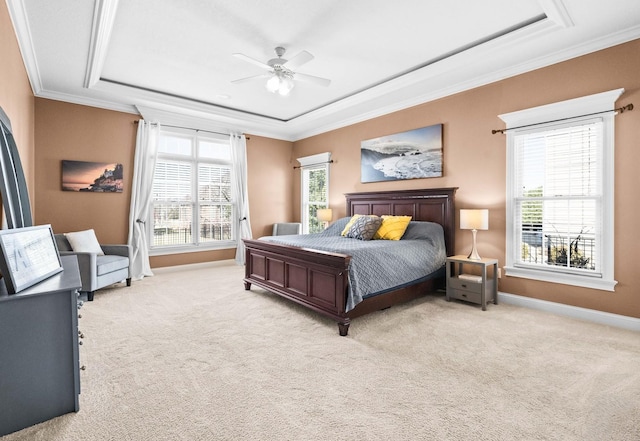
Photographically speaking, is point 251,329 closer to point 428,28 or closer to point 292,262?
point 292,262

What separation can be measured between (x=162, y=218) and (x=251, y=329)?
3672mm

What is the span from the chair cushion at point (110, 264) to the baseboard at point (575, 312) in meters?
5.17

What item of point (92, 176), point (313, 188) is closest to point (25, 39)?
point (92, 176)

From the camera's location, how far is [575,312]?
3447mm

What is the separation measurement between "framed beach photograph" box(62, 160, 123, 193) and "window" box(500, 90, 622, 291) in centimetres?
582

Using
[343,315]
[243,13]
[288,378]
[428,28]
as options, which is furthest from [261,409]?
[428,28]

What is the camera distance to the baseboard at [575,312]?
10.3 feet

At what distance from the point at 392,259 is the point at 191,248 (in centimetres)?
414

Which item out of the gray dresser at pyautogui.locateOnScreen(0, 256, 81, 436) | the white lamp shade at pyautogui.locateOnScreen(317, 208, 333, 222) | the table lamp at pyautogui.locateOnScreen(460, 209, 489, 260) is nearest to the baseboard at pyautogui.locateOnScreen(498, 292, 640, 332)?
the table lamp at pyautogui.locateOnScreen(460, 209, 489, 260)

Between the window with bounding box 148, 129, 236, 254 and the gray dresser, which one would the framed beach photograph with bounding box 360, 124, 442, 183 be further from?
the gray dresser

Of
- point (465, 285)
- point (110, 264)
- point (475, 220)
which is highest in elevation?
point (475, 220)

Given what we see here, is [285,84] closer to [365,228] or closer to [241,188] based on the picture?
[365,228]

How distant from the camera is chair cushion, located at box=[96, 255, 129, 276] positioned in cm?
421

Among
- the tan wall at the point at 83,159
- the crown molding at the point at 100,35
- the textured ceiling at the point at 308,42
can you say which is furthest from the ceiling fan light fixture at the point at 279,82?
the tan wall at the point at 83,159
